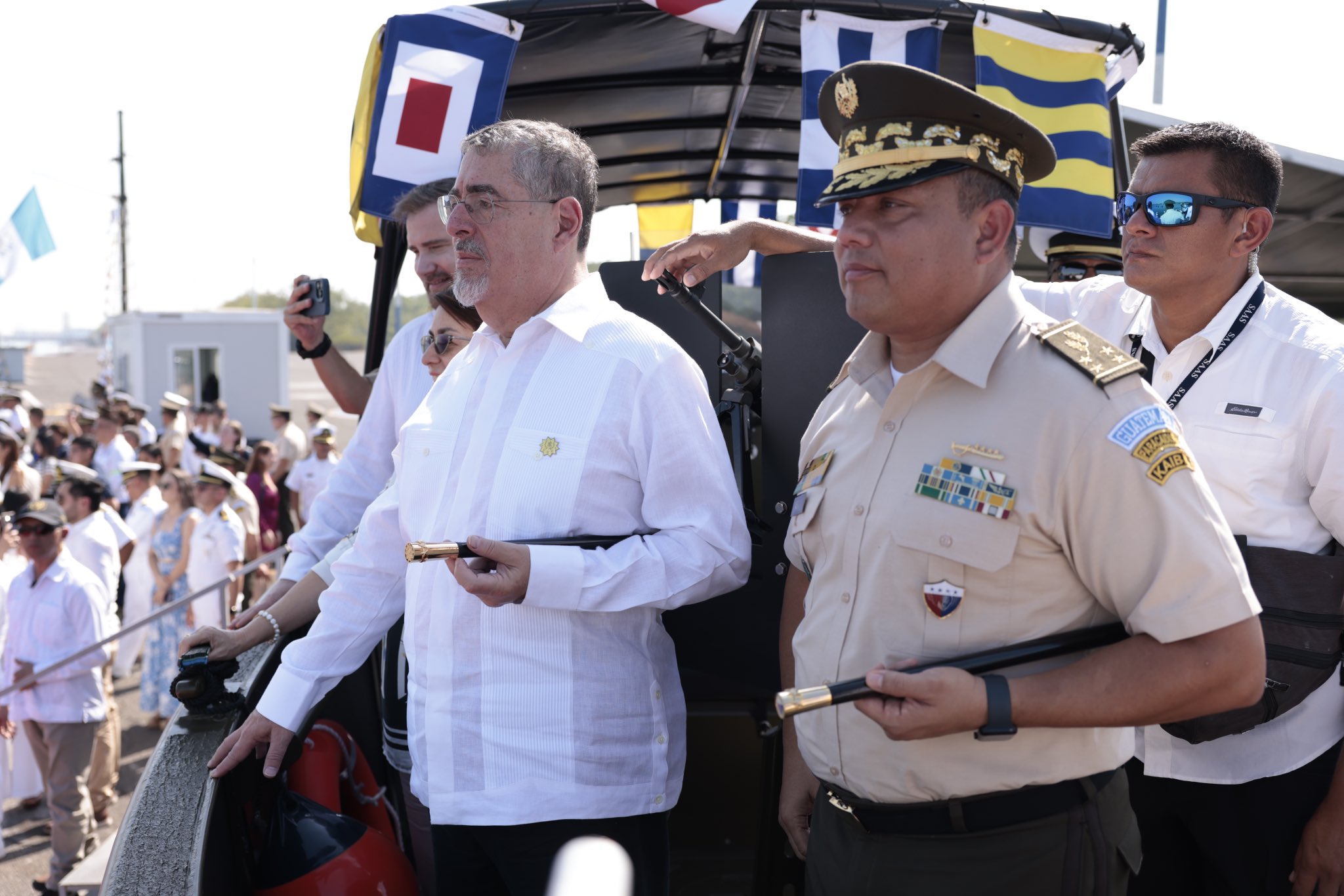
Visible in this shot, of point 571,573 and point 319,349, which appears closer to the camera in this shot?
point 571,573

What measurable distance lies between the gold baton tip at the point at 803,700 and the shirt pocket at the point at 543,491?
2.48 ft

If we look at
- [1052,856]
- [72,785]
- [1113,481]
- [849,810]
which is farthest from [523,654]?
[72,785]

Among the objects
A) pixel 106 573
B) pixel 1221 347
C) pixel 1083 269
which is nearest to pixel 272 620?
pixel 1221 347

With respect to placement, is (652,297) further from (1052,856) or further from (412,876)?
(1052,856)

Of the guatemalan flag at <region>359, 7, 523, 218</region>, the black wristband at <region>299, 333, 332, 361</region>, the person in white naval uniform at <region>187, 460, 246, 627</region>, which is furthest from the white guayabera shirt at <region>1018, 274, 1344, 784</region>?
the person in white naval uniform at <region>187, 460, 246, 627</region>

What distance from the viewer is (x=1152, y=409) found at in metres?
1.45

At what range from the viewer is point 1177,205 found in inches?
82.9

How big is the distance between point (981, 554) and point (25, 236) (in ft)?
61.5

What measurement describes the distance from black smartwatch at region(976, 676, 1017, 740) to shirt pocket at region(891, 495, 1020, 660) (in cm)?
12

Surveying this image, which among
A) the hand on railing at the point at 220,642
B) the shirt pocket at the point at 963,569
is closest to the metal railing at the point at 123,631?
the hand on railing at the point at 220,642

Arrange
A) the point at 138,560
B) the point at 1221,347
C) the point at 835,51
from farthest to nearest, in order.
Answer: the point at 138,560 → the point at 835,51 → the point at 1221,347

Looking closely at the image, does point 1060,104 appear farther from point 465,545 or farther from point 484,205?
point 465,545

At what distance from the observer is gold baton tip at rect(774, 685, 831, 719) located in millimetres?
1322

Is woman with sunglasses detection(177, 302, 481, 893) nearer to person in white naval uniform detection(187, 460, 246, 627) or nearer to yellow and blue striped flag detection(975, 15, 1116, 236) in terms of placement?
yellow and blue striped flag detection(975, 15, 1116, 236)
